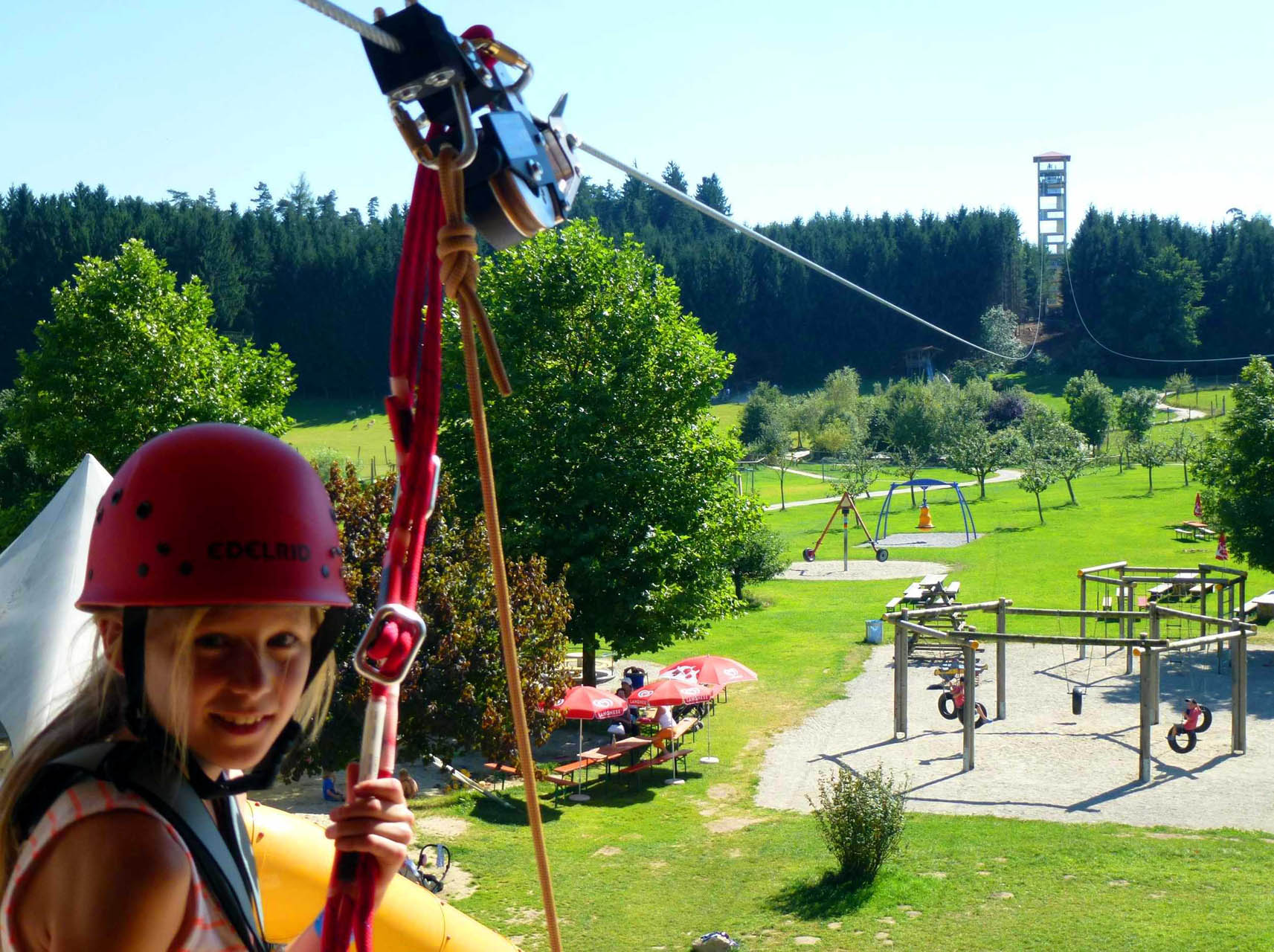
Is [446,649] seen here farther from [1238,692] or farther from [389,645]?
[389,645]

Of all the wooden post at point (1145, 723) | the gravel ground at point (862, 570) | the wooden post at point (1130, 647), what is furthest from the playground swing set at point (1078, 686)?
the gravel ground at point (862, 570)

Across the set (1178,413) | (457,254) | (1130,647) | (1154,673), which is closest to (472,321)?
(457,254)

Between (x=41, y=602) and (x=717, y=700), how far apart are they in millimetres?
20393

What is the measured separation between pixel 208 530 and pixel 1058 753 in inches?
933

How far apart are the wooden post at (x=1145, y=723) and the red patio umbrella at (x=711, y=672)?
23.6ft

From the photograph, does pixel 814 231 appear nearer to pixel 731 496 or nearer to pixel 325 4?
pixel 731 496

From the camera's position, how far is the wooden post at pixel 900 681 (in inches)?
923

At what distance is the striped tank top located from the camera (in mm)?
1782

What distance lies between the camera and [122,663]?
6.72ft

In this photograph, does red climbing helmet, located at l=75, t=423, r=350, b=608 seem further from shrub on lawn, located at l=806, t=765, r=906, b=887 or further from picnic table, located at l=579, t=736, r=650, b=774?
picnic table, located at l=579, t=736, r=650, b=774

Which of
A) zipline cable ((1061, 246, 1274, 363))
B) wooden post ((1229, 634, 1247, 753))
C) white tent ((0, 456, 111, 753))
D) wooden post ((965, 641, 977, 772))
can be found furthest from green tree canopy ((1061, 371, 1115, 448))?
white tent ((0, 456, 111, 753))

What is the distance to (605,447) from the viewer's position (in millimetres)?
25484

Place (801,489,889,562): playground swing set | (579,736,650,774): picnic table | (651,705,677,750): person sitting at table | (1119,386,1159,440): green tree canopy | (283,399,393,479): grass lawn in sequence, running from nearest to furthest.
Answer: (579,736,650,774): picnic table, (651,705,677,750): person sitting at table, (801,489,889,562): playground swing set, (283,399,393,479): grass lawn, (1119,386,1159,440): green tree canopy

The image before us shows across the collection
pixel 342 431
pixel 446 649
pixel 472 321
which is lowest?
pixel 446 649
